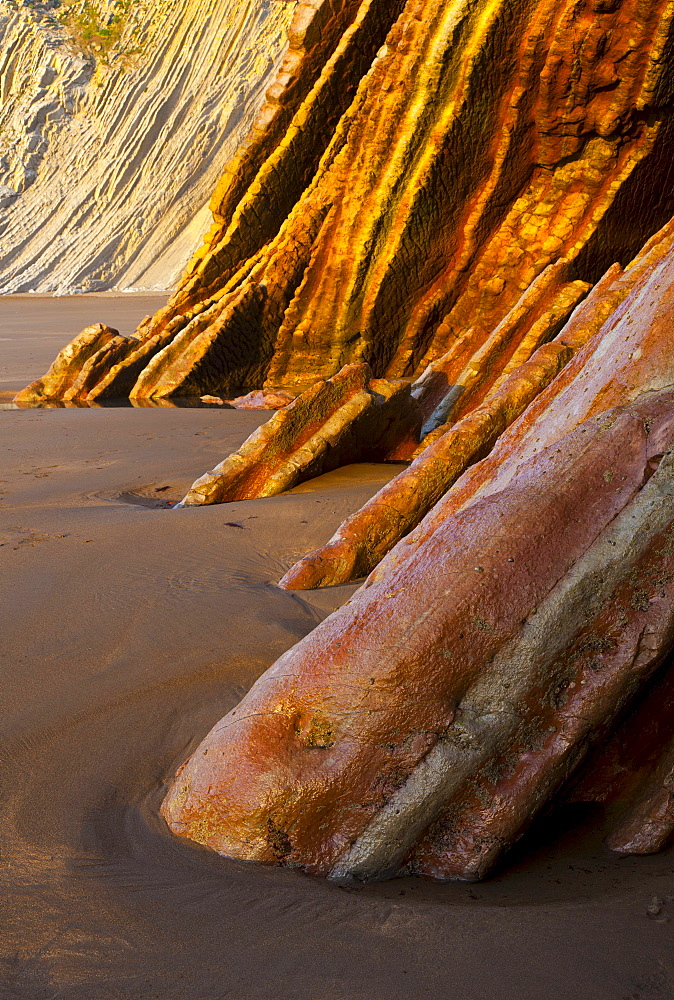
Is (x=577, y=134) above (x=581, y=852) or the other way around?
above

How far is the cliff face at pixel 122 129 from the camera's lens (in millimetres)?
25781

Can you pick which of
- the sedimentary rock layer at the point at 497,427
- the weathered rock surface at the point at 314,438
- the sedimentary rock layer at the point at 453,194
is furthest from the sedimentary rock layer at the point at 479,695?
the sedimentary rock layer at the point at 453,194

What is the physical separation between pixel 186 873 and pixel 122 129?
30.1 metres

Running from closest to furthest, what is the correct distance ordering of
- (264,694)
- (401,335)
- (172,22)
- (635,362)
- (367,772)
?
(367,772), (264,694), (635,362), (401,335), (172,22)

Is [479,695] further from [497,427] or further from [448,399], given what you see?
[448,399]

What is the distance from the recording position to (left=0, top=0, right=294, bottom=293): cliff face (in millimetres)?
25781

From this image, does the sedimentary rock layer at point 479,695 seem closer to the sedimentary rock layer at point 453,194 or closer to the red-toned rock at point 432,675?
the red-toned rock at point 432,675

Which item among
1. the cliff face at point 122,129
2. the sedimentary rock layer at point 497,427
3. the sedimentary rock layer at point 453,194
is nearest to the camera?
the sedimentary rock layer at point 497,427

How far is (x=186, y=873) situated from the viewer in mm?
1486

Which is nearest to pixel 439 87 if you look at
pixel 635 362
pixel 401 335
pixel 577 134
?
pixel 577 134

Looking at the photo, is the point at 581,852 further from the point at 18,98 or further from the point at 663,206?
the point at 18,98

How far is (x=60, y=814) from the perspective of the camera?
5.35 feet

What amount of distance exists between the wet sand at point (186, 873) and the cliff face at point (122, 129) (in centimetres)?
2247

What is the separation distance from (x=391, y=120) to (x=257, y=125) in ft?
7.13
